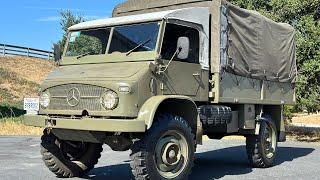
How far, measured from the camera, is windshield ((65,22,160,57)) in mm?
8438

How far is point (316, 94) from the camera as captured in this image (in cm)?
1820

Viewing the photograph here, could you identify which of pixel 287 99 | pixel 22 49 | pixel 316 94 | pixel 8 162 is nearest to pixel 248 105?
pixel 287 99

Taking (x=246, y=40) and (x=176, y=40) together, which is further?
(x=246, y=40)

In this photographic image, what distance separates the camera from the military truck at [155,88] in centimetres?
771

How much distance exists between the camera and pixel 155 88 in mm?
8117

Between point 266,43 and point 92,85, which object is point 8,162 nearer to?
point 92,85

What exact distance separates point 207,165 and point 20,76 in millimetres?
32962

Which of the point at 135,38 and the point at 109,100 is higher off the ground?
the point at 135,38

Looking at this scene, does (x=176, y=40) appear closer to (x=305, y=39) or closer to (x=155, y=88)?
(x=155, y=88)

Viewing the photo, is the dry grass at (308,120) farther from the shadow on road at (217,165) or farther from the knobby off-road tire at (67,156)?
the knobby off-road tire at (67,156)

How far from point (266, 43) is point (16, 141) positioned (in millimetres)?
9088

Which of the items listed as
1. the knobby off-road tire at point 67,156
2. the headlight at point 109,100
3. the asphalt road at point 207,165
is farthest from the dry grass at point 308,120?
the headlight at point 109,100

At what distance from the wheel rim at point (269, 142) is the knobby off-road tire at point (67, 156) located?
12.2 ft

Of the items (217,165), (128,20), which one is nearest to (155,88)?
(128,20)
